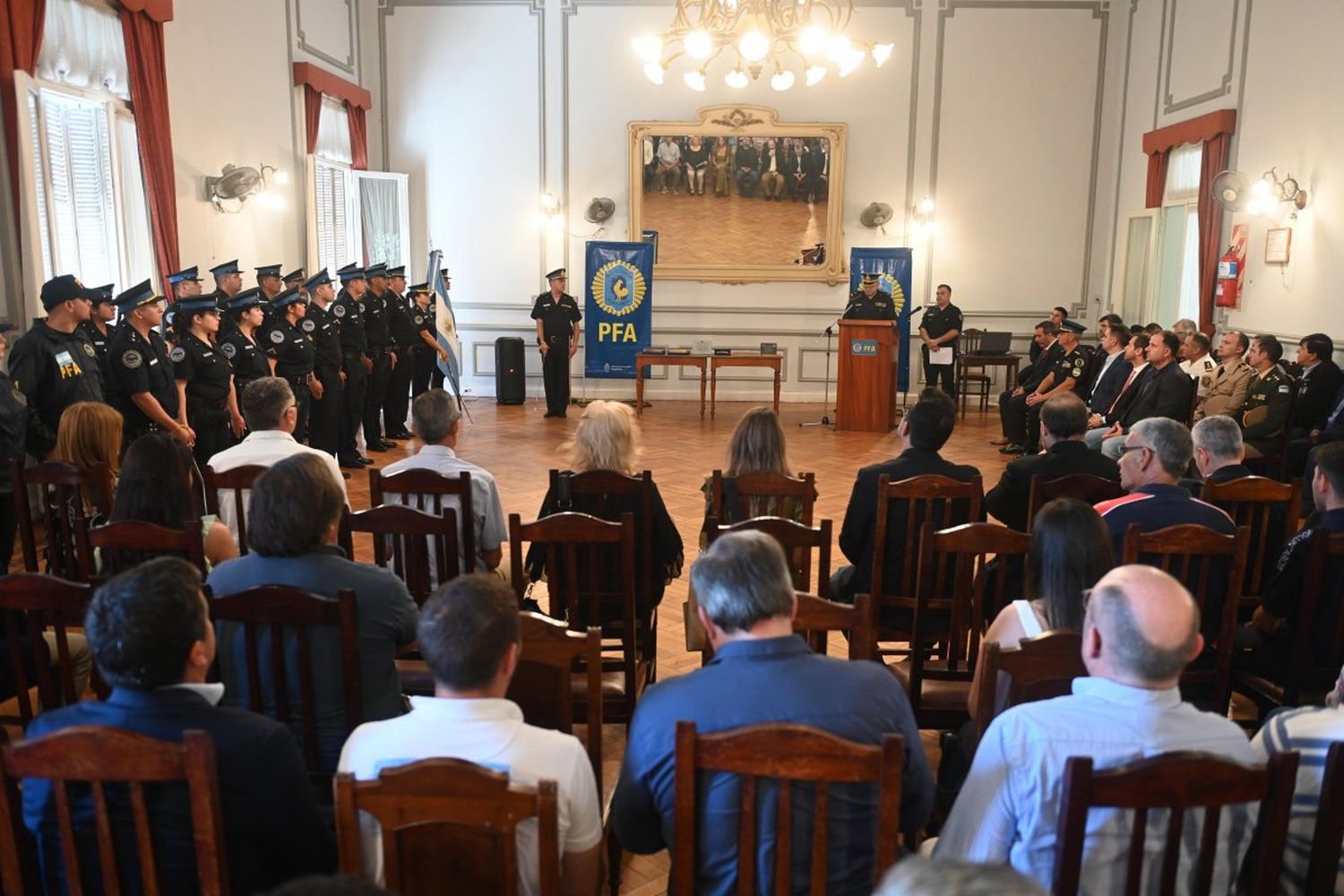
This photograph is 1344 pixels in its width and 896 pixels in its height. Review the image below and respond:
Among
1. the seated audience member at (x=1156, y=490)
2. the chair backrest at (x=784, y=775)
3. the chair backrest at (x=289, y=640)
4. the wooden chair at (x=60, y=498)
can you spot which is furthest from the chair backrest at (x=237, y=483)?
the seated audience member at (x=1156, y=490)

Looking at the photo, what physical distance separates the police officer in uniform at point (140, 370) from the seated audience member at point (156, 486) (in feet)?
8.46

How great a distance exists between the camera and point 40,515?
561cm

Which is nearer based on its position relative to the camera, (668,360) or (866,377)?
(866,377)

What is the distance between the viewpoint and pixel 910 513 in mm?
3244

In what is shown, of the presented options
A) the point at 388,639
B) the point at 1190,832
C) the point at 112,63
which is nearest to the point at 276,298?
the point at 112,63

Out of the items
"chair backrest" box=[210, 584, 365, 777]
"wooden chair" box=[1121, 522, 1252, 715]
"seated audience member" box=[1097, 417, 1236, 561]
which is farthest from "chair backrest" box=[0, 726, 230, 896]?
"seated audience member" box=[1097, 417, 1236, 561]

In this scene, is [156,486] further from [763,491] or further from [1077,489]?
[1077,489]

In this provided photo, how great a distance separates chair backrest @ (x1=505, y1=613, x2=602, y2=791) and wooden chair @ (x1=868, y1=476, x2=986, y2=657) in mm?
1321

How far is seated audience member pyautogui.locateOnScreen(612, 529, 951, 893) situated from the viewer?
5.41 ft

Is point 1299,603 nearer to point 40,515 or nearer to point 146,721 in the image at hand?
A: point 146,721

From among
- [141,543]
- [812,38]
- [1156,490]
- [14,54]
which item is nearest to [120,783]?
[141,543]

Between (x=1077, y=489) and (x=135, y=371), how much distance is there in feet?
15.0

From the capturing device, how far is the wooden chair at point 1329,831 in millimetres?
1511

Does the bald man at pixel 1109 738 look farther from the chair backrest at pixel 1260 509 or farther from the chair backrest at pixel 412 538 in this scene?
the chair backrest at pixel 1260 509
